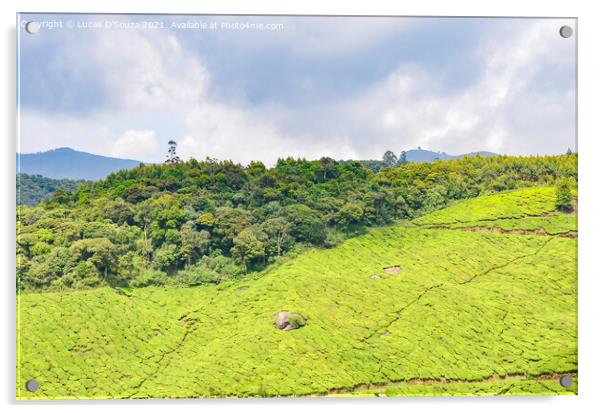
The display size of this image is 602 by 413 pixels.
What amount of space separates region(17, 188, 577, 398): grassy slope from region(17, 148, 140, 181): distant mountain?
113 inches

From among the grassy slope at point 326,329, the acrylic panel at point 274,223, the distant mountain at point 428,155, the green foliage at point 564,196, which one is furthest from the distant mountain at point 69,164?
the green foliage at point 564,196

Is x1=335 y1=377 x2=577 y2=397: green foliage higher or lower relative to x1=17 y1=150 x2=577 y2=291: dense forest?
lower

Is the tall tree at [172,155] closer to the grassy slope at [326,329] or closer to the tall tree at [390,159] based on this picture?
the grassy slope at [326,329]

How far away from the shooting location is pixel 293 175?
16.4 metres

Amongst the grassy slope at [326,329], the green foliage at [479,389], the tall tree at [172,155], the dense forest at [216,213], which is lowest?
the green foliage at [479,389]

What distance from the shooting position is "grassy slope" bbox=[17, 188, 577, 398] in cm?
1269

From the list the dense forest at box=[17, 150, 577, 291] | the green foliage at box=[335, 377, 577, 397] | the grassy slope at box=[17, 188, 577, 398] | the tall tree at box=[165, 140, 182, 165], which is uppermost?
the tall tree at box=[165, 140, 182, 165]

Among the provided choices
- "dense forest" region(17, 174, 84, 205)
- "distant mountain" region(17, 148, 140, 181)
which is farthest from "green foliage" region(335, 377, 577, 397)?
Answer: "dense forest" region(17, 174, 84, 205)

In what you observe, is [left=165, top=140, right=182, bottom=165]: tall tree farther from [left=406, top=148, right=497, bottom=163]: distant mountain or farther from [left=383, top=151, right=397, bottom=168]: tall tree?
[left=406, top=148, right=497, bottom=163]: distant mountain

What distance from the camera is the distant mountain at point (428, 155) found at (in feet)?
51.7

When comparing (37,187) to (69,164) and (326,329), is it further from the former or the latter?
(326,329)

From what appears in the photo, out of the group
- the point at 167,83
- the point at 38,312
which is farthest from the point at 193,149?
the point at 38,312

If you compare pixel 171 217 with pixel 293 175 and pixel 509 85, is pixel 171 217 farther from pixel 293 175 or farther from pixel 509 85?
pixel 509 85

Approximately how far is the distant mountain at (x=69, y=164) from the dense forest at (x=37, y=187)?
0.54 feet
